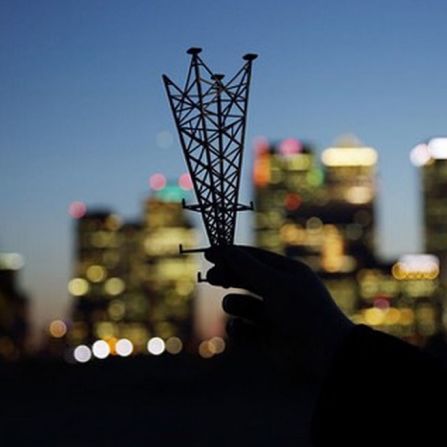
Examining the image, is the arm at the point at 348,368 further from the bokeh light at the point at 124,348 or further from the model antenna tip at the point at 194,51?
the bokeh light at the point at 124,348

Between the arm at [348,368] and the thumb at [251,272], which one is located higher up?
the thumb at [251,272]

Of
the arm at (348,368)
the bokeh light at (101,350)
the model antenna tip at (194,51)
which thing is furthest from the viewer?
the bokeh light at (101,350)

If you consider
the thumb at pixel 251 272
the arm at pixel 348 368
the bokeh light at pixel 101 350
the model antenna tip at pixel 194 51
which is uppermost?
the model antenna tip at pixel 194 51

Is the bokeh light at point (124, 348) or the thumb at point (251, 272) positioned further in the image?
the bokeh light at point (124, 348)

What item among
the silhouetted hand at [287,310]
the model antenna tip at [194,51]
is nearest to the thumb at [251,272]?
the silhouetted hand at [287,310]

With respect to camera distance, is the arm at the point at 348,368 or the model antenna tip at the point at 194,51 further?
the model antenna tip at the point at 194,51

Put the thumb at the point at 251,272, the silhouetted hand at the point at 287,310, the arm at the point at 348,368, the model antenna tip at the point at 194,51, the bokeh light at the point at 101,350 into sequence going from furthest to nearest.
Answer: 1. the bokeh light at the point at 101,350
2. the model antenna tip at the point at 194,51
3. the thumb at the point at 251,272
4. the silhouetted hand at the point at 287,310
5. the arm at the point at 348,368

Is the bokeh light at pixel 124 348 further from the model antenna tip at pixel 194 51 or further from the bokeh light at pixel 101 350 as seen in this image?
the model antenna tip at pixel 194 51

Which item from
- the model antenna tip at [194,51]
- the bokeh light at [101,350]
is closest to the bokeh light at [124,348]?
the bokeh light at [101,350]

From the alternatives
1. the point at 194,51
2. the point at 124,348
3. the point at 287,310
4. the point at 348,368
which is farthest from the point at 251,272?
the point at 124,348

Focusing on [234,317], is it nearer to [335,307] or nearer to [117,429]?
[335,307]
